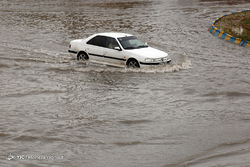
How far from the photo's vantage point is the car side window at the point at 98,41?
1431cm

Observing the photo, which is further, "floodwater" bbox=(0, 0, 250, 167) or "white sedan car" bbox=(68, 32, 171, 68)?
"white sedan car" bbox=(68, 32, 171, 68)

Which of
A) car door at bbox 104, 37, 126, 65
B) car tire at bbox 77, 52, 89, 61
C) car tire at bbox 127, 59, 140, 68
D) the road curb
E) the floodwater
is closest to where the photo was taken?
the floodwater

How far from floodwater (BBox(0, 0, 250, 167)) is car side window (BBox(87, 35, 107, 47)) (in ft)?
2.94

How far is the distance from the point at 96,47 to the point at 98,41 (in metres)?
0.27

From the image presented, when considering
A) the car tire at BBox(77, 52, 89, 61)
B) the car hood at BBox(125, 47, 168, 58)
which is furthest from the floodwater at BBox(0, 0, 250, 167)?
the car hood at BBox(125, 47, 168, 58)

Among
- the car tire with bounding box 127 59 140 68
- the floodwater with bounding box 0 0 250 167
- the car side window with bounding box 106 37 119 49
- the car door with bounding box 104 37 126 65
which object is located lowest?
the floodwater with bounding box 0 0 250 167

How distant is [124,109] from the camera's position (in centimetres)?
951

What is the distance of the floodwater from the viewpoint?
6922 millimetres

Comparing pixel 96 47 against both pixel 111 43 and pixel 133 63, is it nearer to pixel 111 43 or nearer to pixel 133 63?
pixel 111 43

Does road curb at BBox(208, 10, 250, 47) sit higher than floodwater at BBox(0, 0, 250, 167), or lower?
higher

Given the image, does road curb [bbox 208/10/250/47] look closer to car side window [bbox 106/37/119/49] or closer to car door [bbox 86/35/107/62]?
car side window [bbox 106/37/119/49]

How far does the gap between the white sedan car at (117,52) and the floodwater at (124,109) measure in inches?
12.5

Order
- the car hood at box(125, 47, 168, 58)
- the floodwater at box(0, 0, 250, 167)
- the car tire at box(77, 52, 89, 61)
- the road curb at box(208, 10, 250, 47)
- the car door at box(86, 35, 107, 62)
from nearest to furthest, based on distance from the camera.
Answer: the floodwater at box(0, 0, 250, 167)
the car hood at box(125, 47, 168, 58)
the car door at box(86, 35, 107, 62)
the car tire at box(77, 52, 89, 61)
the road curb at box(208, 10, 250, 47)

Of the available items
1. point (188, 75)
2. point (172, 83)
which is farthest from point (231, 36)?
point (172, 83)
